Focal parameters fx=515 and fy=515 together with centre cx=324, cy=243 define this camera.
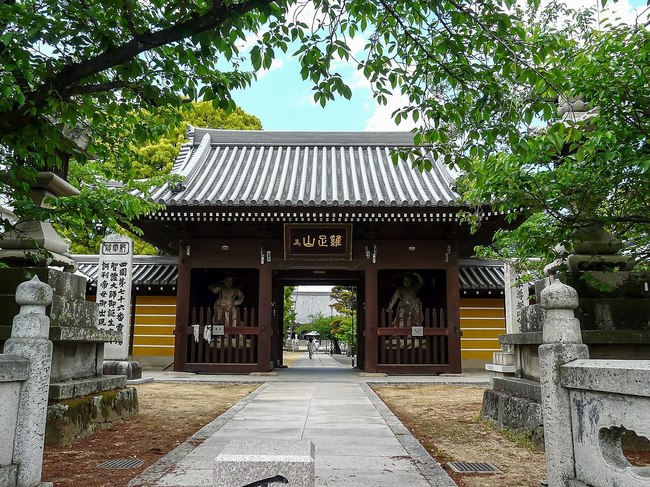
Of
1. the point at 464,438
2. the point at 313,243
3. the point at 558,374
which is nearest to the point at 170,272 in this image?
the point at 313,243

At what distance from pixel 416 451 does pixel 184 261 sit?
10278 mm

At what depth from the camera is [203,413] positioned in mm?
7637

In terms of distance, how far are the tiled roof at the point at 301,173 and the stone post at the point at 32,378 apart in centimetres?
891

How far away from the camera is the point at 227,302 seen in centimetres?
1483

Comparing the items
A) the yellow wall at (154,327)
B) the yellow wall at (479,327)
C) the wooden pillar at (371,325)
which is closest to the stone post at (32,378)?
the wooden pillar at (371,325)

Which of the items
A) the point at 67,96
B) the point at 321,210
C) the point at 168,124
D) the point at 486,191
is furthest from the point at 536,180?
the point at 321,210

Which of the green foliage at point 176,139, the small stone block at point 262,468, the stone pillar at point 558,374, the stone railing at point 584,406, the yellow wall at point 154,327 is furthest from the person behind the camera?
the green foliage at point 176,139

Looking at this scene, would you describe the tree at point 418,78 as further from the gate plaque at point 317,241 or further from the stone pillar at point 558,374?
the gate plaque at point 317,241

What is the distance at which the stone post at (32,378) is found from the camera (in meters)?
3.41

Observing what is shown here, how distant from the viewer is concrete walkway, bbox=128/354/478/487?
4.11 metres

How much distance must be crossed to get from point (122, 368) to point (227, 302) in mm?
4629

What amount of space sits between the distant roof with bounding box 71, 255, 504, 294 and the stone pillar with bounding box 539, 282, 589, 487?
11805 mm

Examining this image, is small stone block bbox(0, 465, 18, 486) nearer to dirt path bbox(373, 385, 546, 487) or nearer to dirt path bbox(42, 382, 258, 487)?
dirt path bbox(42, 382, 258, 487)

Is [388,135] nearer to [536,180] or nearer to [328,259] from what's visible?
[328,259]
